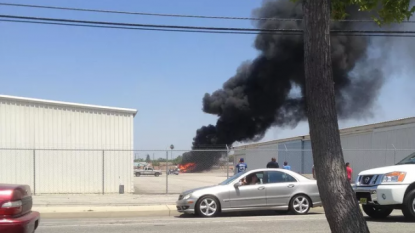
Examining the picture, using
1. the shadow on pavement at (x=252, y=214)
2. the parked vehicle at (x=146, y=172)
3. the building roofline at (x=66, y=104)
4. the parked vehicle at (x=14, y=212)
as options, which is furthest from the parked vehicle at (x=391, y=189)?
the parked vehicle at (x=146, y=172)

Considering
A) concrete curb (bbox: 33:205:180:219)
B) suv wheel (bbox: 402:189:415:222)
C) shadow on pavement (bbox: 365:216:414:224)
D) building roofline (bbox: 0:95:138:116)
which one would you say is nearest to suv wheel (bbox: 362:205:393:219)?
Result: shadow on pavement (bbox: 365:216:414:224)

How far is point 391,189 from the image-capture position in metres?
10.8

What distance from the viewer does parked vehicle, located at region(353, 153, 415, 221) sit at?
35.6ft

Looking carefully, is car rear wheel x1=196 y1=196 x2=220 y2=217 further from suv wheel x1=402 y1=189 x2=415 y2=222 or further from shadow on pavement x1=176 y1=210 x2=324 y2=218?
suv wheel x1=402 y1=189 x2=415 y2=222

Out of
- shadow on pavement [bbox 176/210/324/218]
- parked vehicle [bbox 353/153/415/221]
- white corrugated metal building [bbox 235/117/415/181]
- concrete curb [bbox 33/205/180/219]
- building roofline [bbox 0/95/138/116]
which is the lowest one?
shadow on pavement [bbox 176/210/324/218]

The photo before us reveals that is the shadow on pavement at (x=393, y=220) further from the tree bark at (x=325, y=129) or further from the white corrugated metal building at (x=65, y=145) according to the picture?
the white corrugated metal building at (x=65, y=145)

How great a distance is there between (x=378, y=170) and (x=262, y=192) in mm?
3273

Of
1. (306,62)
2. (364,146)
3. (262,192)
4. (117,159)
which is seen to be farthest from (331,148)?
(364,146)

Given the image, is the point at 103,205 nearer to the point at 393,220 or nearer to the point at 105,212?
the point at 105,212

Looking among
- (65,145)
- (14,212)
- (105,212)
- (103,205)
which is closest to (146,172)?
(65,145)

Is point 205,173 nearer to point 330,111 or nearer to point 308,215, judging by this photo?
point 308,215

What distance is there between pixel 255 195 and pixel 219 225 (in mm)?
2443

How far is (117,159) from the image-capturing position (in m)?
21.0

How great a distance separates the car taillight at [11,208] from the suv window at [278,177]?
8421 mm
